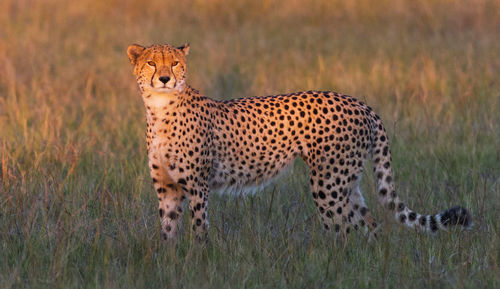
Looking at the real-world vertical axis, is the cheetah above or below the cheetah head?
below

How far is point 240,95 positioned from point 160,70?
12.7ft

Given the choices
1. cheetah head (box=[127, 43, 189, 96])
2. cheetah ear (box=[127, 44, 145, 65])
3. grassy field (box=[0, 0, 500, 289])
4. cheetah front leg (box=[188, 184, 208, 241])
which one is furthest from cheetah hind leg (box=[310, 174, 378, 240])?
cheetah ear (box=[127, 44, 145, 65])

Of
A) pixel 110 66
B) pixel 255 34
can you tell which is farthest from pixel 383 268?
pixel 255 34

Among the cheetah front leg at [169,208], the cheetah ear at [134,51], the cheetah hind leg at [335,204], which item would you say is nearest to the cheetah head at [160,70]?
the cheetah ear at [134,51]

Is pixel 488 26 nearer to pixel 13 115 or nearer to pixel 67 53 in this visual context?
pixel 67 53

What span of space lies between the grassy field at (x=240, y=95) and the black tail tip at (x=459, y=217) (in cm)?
11

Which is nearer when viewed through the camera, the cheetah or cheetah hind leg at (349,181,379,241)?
the cheetah

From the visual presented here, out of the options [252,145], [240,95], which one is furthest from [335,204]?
[240,95]

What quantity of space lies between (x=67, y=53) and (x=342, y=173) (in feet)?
19.0

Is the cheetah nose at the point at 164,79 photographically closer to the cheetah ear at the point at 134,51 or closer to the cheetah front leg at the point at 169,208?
the cheetah ear at the point at 134,51

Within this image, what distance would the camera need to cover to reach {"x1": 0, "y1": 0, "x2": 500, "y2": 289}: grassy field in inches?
160

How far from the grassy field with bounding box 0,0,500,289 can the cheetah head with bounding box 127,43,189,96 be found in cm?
64

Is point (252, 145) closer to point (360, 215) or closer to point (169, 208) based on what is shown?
point (169, 208)

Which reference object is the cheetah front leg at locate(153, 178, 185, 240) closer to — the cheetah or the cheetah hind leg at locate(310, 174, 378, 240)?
the cheetah
